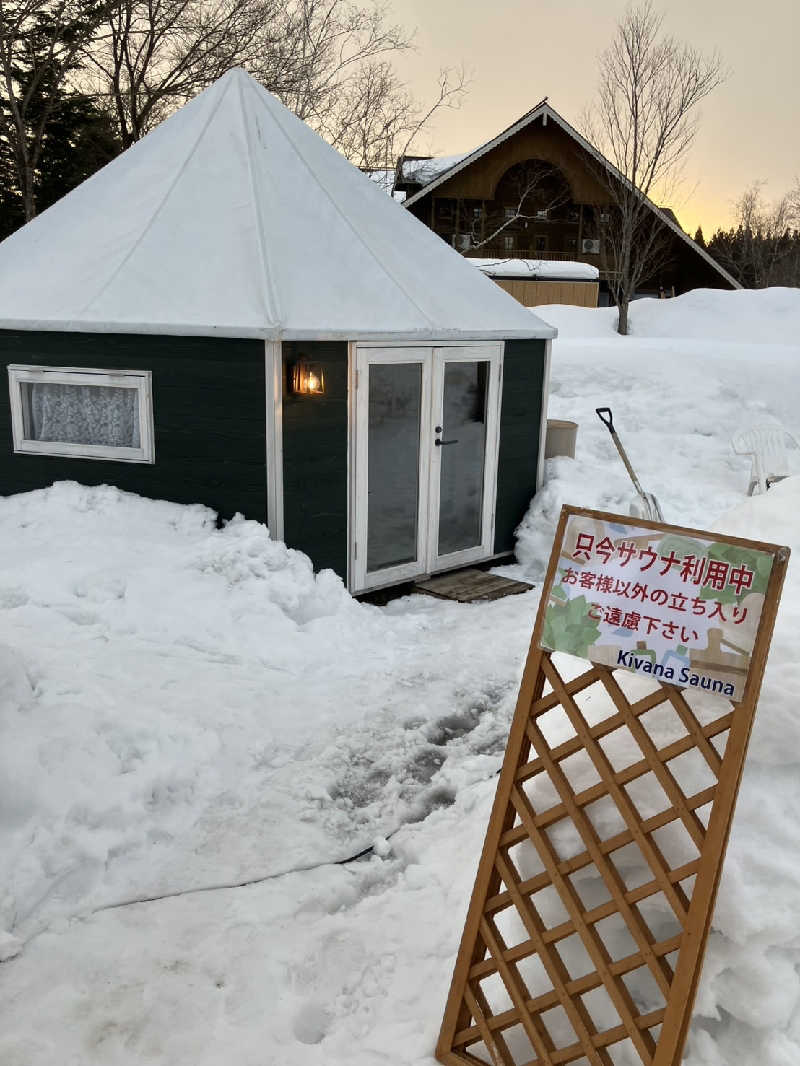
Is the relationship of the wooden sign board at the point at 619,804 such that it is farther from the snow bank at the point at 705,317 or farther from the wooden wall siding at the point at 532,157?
the wooden wall siding at the point at 532,157

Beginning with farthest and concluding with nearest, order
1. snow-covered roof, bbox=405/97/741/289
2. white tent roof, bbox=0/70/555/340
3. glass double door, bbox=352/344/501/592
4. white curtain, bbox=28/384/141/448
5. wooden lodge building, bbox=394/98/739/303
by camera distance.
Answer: wooden lodge building, bbox=394/98/739/303, snow-covered roof, bbox=405/97/741/289, glass double door, bbox=352/344/501/592, white curtain, bbox=28/384/141/448, white tent roof, bbox=0/70/555/340

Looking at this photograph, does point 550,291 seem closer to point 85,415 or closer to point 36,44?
point 36,44

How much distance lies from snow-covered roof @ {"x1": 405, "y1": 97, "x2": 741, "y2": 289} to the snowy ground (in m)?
13.7

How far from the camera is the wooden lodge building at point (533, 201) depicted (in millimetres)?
18953

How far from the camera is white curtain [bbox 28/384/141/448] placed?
620 cm

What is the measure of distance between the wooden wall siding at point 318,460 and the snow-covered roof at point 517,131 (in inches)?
512

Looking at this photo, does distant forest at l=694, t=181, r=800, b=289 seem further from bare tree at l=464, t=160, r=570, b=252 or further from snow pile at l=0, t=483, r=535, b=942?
snow pile at l=0, t=483, r=535, b=942

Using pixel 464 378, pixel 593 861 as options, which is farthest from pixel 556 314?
pixel 593 861

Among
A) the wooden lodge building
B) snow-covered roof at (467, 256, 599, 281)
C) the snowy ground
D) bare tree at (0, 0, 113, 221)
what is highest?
bare tree at (0, 0, 113, 221)

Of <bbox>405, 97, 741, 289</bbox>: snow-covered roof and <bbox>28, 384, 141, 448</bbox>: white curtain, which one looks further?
<bbox>405, 97, 741, 289</bbox>: snow-covered roof

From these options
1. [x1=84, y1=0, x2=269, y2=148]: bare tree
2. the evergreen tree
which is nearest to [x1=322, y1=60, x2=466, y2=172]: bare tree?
[x1=84, y1=0, x2=269, y2=148]: bare tree

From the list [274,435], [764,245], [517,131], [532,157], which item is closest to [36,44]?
[517,131]

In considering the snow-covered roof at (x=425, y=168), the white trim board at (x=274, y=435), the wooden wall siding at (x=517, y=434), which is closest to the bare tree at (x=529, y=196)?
the snow-covered roof at (x=425, y=168)

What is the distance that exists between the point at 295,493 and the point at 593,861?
13.6 ft
